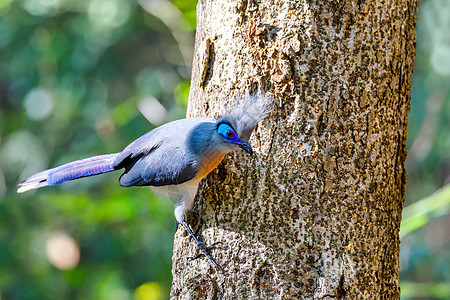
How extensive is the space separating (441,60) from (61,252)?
5.55m

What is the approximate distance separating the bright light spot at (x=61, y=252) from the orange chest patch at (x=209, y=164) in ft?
18.0

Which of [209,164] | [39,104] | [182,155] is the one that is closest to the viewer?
[209,164]

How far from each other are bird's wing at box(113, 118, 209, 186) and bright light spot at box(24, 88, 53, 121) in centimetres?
566

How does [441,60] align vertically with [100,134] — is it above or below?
above

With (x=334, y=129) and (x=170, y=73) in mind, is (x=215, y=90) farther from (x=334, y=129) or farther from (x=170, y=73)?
(x=170, y=73)

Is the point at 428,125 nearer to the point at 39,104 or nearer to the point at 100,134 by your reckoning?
the point at 100,134

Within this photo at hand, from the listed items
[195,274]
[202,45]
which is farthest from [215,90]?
[195,274]

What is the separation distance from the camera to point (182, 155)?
2275 millimetres

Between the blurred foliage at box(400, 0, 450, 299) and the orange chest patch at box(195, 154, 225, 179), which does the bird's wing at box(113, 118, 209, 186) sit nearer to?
the orange chest patch at box(195, 154, 225, 179)

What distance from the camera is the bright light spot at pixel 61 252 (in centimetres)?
707

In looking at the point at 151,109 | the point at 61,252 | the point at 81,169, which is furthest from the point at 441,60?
the point at 61,252

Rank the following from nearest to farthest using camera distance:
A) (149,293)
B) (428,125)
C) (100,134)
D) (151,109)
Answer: (149,293) < (151,109) < (428,125) < (100,134)

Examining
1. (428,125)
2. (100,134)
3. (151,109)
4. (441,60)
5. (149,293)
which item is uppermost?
(441,60)

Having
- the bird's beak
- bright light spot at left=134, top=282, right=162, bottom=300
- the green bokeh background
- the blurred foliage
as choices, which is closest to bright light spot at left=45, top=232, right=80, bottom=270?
the green bokeh background
